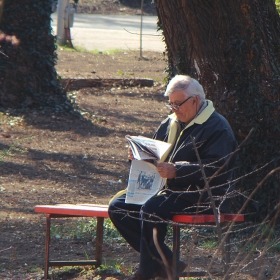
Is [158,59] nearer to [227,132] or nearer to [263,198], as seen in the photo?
[263,198]

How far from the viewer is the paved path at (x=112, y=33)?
2050 cm

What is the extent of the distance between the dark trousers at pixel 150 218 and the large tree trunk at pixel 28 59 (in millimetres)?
6334

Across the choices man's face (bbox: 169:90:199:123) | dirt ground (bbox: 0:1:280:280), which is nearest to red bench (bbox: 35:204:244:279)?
dirt ground (bbox: 0:1:280:280)

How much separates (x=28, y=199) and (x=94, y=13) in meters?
26.1

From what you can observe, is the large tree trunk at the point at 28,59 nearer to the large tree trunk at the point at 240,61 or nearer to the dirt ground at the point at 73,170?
the dirt ground at the point at 73,170

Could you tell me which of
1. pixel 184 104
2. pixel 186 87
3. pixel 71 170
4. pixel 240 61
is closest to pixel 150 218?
pixel 184 104

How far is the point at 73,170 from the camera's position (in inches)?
309

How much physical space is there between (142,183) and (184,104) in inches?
23.0

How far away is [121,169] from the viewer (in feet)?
26.4

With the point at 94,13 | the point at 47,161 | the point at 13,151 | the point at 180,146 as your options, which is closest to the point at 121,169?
the point at 47,161

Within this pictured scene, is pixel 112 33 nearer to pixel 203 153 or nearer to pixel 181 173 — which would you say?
pixel 203 153

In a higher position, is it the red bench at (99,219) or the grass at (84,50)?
the red bench at (99,219)

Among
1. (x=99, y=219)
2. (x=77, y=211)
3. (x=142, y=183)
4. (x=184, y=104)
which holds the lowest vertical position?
(x=99, y=219)

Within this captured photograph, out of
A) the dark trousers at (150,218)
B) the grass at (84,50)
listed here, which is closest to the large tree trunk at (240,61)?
the dark trousers at (150,218)
